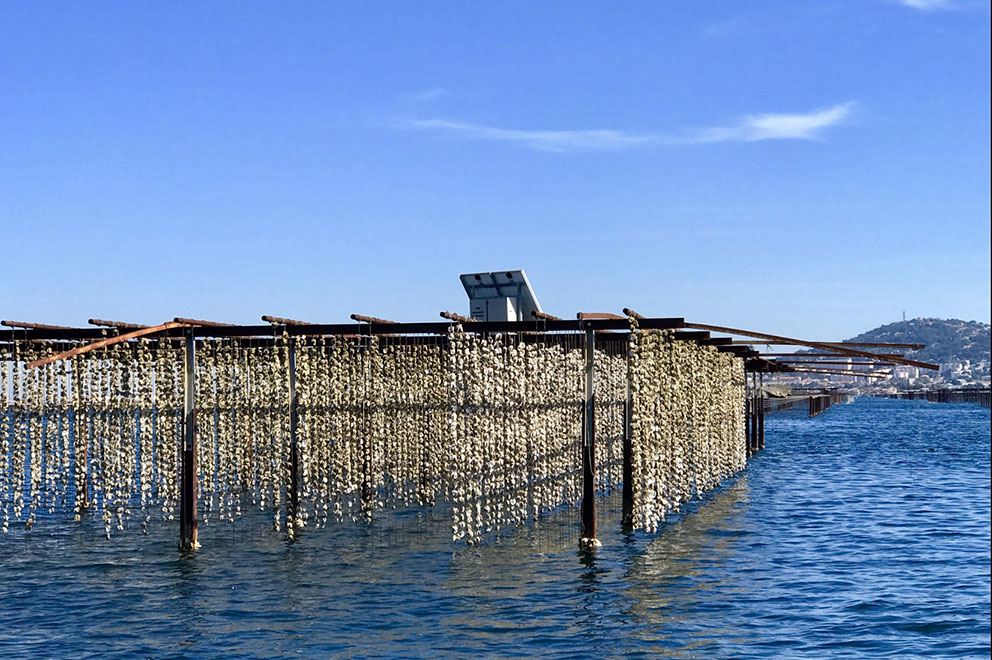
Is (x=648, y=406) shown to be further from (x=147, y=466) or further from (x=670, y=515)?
(x=147, y=466)

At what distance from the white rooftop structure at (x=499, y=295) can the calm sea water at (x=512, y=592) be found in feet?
15.0

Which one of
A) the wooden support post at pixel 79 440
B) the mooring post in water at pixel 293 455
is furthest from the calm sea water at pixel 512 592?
the wooden support post at pixel 79 440

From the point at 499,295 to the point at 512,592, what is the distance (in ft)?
27.3

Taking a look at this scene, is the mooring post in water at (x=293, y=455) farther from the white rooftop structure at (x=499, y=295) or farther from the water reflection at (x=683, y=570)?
the water reflection at (x=683, y=570)

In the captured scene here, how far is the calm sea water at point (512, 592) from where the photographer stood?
14555 mm

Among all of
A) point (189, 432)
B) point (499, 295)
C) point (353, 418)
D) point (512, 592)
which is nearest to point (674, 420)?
point (499, 295)

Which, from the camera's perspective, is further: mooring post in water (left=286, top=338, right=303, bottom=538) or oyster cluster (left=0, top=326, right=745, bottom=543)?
mooring post in water (left=286, top=338, right=303, bottom=538)

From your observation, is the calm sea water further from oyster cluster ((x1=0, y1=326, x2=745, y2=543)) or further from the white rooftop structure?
the white rooftop structure

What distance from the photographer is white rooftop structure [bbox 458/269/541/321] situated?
77.8 feet

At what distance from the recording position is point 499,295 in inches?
941

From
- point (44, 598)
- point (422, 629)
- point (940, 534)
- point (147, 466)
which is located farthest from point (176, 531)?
point (940, 534)

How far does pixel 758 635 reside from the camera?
14984 mm

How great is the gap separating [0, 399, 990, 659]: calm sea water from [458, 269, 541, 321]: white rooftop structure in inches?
181

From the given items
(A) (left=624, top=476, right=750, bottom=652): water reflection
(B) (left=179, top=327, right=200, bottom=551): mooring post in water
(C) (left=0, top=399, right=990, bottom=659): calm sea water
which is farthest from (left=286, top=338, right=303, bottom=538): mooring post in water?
(A) (left=624, top=476, right=750, bottom=652): water reflection
